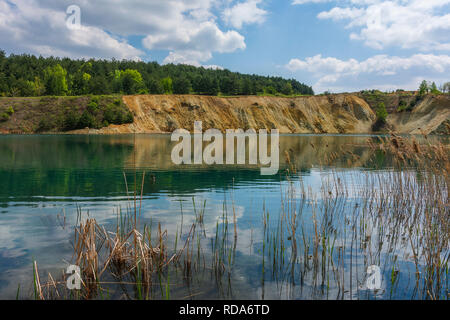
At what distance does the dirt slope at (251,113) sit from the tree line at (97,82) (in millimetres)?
16418

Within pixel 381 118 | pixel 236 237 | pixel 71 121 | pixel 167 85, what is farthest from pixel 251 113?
pixel 236 237

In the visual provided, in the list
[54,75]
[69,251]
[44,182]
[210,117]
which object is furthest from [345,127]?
[69,251]

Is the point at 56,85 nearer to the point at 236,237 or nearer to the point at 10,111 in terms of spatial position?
the point at 10,111

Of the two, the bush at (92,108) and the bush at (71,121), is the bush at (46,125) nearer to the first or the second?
the bush at (71,121)

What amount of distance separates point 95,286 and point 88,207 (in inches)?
292

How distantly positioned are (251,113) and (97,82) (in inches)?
1897

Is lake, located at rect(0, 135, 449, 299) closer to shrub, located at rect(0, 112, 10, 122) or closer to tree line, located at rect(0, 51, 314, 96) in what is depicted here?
shrub, located at rect(0, 112, 10, 122)

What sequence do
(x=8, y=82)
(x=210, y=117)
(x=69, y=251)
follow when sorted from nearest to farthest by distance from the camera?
(x=69, y=251) < (x=210, y=117) < (x=8, y=82)

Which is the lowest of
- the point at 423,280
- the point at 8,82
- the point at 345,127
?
the point at 423,280
